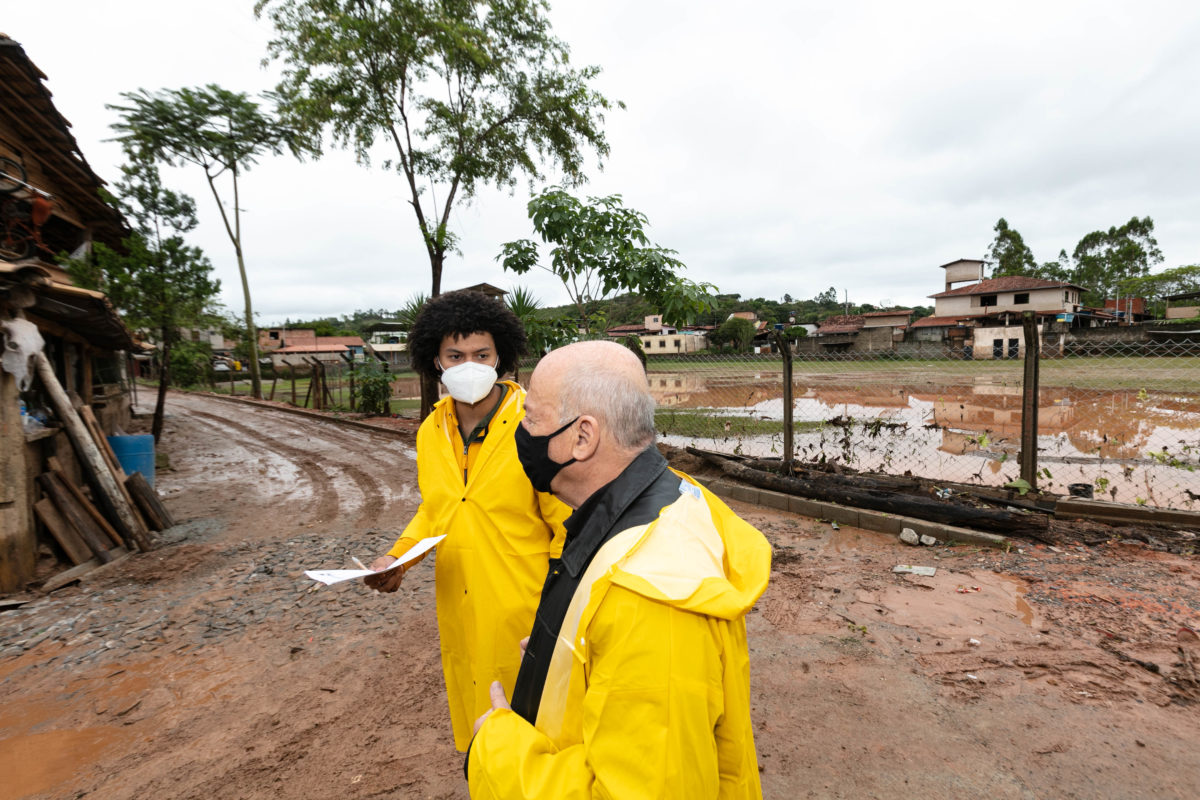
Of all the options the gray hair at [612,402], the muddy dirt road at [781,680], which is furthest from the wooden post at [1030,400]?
the gray hair at [612,402]

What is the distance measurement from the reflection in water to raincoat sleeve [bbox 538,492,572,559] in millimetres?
6045

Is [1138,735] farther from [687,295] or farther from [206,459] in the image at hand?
[206,459]

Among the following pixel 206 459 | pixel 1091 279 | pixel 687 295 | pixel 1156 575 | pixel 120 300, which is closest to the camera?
pixel 1156 575

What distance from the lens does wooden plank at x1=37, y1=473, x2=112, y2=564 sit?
Result: 17.3ft

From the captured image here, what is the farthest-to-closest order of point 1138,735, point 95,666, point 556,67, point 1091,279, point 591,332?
1. point 1091,279
2. point 556,67
3. point 591,332
4. point 95,666
5. point 1138,735

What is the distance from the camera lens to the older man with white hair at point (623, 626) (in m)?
0.90

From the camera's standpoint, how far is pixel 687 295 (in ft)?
21.9

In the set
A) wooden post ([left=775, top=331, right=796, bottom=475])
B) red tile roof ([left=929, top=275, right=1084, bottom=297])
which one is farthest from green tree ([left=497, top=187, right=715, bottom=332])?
red tile roof ([left=929, top=275, right=1084, bottom=297])

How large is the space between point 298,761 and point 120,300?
30.4 feet

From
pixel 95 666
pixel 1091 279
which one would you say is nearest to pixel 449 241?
pixel 95 666

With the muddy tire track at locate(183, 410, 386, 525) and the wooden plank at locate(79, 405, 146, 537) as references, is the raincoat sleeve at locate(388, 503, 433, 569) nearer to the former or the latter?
the muddy tire track at locate(183, 410, 386, 525)

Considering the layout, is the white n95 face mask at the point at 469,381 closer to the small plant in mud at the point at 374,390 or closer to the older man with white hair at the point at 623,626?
the older man with white hair at the point at 623,626

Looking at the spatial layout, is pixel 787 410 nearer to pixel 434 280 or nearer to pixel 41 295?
pixel 41 295

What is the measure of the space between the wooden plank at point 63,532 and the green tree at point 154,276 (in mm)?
4333
